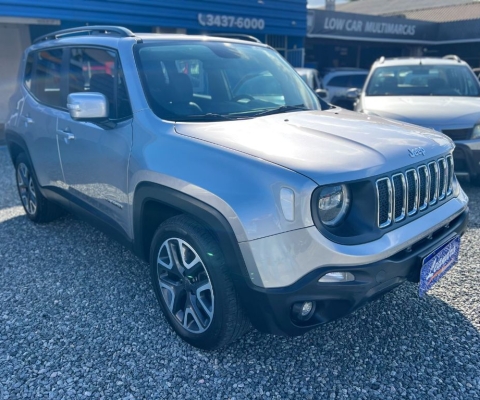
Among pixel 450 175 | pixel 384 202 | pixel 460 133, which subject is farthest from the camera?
pixel 460 133

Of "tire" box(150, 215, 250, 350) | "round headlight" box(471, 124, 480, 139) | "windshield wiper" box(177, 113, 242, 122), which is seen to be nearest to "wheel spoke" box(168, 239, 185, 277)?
"tire" box(150, 215, 250, 350)

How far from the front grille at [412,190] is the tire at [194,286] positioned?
878 millimetres

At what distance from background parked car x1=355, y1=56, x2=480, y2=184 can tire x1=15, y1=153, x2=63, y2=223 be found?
13.6 ft

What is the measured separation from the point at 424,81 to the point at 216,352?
580 centimetres

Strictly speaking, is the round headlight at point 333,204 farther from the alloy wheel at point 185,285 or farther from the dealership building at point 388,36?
the dealership building at point 388,36

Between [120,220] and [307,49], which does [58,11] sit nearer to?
[120,220]

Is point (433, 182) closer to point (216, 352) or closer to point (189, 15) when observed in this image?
point (216, 352)

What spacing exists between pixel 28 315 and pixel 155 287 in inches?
38.3

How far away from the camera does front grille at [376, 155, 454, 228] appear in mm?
2359

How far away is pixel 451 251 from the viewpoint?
274cm

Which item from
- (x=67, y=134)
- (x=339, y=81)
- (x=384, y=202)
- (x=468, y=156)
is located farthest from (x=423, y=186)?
(x=339, y=81)

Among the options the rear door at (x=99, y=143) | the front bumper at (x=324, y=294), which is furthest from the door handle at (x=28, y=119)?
the front bumper at (x=324, y=294)

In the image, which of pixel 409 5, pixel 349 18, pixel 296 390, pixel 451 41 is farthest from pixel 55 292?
pixel 409 5

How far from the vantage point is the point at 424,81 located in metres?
6.90
